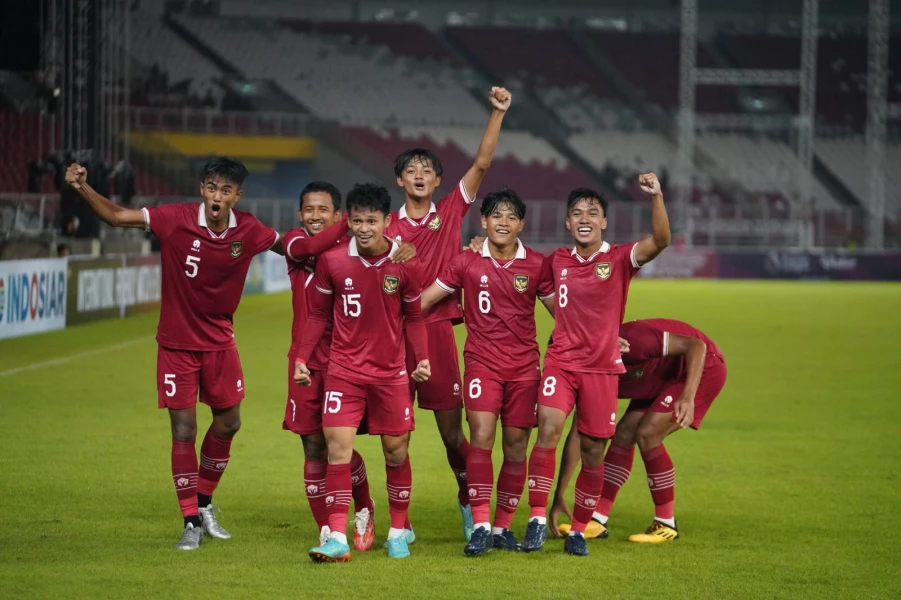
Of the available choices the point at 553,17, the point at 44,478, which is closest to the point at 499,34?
the point at 553,17

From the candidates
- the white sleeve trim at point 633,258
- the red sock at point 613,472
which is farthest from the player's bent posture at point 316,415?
the red sock at point 613,472

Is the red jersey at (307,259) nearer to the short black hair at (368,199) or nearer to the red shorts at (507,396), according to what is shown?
the short black hair at (368,199)

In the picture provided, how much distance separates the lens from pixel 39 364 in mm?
15352

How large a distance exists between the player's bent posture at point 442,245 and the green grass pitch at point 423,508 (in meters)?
0.60

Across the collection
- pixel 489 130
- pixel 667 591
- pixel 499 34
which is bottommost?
pixel 667 591

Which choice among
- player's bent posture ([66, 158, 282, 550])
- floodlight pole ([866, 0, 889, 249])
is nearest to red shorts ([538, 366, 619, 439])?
player's bent posture ([66, 158, 282, 550])

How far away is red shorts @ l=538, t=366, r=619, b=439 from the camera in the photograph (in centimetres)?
678

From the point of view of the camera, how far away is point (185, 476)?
691 centimetres

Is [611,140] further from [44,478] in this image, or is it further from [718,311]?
[44,478]

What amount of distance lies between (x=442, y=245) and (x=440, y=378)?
0.83 meters

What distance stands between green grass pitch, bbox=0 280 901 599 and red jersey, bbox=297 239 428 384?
1.00 m

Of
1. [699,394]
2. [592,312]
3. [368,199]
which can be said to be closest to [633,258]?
[592,312]

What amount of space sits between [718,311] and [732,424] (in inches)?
595

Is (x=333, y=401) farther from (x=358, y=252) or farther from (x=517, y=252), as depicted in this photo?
(x=517, y=252)
